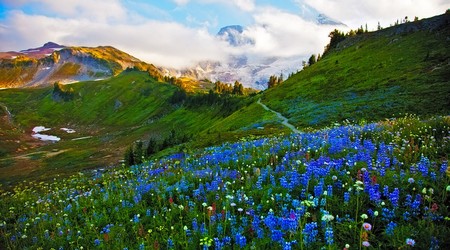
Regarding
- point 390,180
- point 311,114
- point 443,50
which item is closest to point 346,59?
point 443,50

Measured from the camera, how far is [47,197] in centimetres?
1641


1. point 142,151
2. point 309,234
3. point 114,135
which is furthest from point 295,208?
point 114,135

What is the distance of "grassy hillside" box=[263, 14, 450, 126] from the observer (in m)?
43.8

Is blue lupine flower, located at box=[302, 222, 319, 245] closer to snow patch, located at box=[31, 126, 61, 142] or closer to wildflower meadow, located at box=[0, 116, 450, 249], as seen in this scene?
wildflower meadow, located at box=[0, 116, 450, 249]

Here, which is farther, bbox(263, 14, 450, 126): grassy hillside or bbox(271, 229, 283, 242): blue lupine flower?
bbox(263, 14, 450, 126): grassy hillside

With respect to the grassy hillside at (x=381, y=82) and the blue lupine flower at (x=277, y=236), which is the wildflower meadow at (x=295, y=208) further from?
the grassy hillside at (x=381, y=82)

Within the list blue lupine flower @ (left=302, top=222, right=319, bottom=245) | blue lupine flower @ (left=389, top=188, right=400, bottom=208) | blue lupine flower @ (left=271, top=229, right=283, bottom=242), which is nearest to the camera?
blue lupine flower @ (left=302, top=222, right=319, bottom=245)

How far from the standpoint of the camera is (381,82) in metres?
59.6

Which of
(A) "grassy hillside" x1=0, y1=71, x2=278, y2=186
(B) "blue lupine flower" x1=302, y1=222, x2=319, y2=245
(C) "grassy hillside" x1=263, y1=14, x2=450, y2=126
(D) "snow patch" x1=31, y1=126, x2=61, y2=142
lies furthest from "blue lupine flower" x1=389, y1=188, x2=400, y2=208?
(D) "snow patch" x1=31, y1=126, x2=61, y2=142

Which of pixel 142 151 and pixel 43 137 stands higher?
pixel 142 151

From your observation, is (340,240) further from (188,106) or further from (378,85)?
(188,106)

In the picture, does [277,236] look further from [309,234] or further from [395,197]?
[395,197]

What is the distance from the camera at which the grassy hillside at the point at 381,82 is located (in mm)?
43750

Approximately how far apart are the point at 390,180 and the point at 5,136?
187 meters
